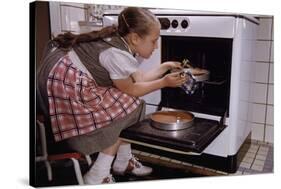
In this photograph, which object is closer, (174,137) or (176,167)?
(174,137)

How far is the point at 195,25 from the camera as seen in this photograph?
1.50 m

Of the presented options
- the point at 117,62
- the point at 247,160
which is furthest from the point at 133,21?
the point at 247,160

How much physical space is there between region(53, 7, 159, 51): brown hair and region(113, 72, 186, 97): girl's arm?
19 centimetres

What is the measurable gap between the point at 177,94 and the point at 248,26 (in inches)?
16.8

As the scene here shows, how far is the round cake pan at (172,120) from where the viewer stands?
4.78 feet

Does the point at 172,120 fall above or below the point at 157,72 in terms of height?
below

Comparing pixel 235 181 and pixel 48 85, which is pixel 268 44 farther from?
pixel 48 85

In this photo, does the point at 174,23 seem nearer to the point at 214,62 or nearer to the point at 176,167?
the point at 214,62

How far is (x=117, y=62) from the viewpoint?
1.40 metres

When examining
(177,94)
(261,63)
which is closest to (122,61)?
(177,94)

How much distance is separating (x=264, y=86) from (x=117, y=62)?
2.50 feet

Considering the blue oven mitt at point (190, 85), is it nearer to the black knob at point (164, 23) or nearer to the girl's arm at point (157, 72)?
the girl's arm at point (157, 72)

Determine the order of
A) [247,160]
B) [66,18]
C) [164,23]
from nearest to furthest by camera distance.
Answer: [66,18] < [164,23] < [247,160]

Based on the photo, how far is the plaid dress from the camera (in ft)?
4.46
